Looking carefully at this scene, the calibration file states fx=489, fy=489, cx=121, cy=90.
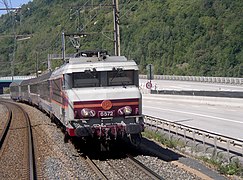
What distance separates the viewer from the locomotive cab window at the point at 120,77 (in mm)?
15656

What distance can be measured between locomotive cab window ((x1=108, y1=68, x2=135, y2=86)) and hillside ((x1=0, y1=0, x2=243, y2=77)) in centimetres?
6933

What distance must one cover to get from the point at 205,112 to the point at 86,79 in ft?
74.2

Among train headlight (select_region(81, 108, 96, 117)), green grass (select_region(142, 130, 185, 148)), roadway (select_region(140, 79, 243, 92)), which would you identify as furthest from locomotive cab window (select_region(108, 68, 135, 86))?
roadway (select_region(140, 79, 243, 92))

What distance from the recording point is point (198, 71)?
11244 cm

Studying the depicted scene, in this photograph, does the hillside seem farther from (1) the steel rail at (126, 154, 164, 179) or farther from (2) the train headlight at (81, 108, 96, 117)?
(1) the steel rail at (126, 154, 164, 179)

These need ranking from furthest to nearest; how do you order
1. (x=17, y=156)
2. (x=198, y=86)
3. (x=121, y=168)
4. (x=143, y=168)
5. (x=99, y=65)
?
1. (x=198, y=86)
2. (x=17, y=156)
3. (x=99, y=65)
4. (x=121, y=168)
5. (x=143, y=168)

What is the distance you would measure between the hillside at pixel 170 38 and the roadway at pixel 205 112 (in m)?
37.8

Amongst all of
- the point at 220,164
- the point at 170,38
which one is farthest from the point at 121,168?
the point at 170,38

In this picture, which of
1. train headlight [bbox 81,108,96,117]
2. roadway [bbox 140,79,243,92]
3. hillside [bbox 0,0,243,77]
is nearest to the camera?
train headlight [bbox 81,108,96,117]

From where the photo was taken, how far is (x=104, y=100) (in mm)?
15148

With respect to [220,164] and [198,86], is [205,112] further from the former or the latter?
[198,86]

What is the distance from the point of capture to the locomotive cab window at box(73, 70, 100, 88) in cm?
1560

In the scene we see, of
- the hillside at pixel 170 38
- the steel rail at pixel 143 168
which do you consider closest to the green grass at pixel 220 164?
the steel rail at pixel 143 168

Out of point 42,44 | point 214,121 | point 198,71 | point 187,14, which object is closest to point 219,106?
point 214,121
